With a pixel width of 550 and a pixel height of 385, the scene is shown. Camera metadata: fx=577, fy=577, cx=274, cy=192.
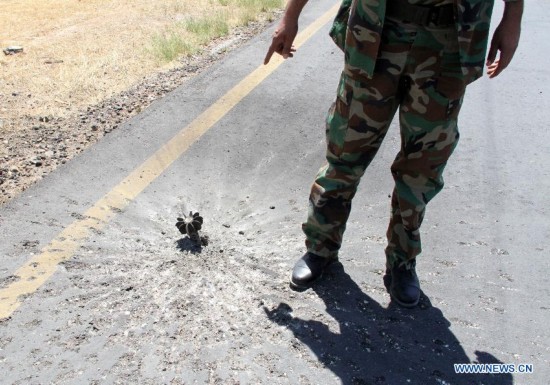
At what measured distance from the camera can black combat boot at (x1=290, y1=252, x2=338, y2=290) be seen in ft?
8.27

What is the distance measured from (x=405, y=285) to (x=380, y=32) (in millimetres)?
1065

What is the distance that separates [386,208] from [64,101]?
2.52 meters

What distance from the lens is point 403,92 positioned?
2207 millimetres

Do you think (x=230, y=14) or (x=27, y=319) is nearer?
(x=27, y=319)

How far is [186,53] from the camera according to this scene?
17.1ft

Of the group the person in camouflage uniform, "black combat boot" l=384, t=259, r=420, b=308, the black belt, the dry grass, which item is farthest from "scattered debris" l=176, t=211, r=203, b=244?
the dry grass

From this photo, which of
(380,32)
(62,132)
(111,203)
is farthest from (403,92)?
(62,132)

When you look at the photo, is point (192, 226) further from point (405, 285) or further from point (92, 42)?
point (92, 42)

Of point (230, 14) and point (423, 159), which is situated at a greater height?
point (423, 159)

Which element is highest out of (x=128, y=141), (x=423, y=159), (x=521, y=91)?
(x=423, y=159)

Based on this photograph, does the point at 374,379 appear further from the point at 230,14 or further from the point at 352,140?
the point at 230,14

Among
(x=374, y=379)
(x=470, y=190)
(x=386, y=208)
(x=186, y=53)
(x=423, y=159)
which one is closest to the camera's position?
(x=374, y=379)

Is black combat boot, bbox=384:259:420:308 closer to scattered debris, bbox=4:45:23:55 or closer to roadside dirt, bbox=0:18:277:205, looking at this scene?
roadside dirt, bbox=0:18:277:205

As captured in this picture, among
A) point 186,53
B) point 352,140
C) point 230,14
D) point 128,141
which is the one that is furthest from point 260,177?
point 230,14
